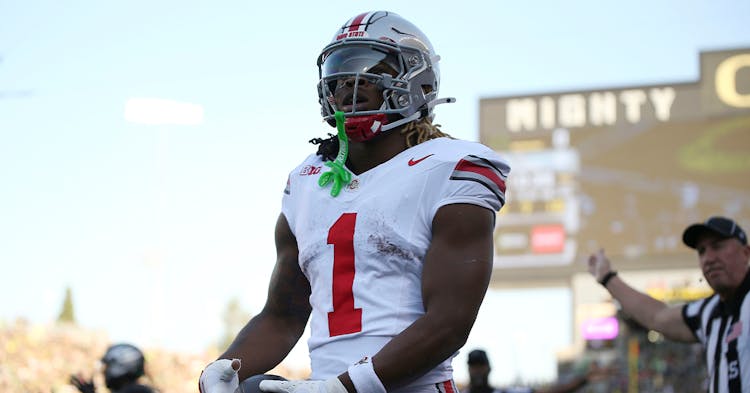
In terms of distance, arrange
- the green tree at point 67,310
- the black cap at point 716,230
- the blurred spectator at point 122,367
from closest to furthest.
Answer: the black cap at point 716,230 → the blurred spectator at point 122,367 → the green tree at point 67,310

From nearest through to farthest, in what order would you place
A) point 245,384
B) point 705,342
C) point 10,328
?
point 245,384 < point 705,342 < point 10,328

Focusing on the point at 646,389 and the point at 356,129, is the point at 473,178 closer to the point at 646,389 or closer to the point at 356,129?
the point at 356,129

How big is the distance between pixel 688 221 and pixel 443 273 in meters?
30.7

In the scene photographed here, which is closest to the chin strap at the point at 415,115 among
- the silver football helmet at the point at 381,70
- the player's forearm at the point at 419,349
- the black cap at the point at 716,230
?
the silver football helmet at the point at 381,70

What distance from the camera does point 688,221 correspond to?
32.7 meters

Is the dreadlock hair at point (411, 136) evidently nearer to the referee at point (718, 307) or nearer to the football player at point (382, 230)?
the football player at point (382, 230)

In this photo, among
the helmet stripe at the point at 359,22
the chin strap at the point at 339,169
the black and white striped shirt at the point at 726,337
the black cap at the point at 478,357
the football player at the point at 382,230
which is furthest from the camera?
the black cap at the point at 478,357

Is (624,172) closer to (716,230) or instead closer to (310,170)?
(716,230)

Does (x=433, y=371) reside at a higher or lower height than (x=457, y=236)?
lower

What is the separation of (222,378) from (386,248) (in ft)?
1.69

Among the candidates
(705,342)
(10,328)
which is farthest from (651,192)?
(705,342)

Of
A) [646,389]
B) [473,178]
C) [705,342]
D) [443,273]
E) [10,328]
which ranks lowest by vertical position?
[646,389]

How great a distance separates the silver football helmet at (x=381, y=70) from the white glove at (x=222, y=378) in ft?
2.30

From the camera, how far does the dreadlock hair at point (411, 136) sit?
11.2ft
